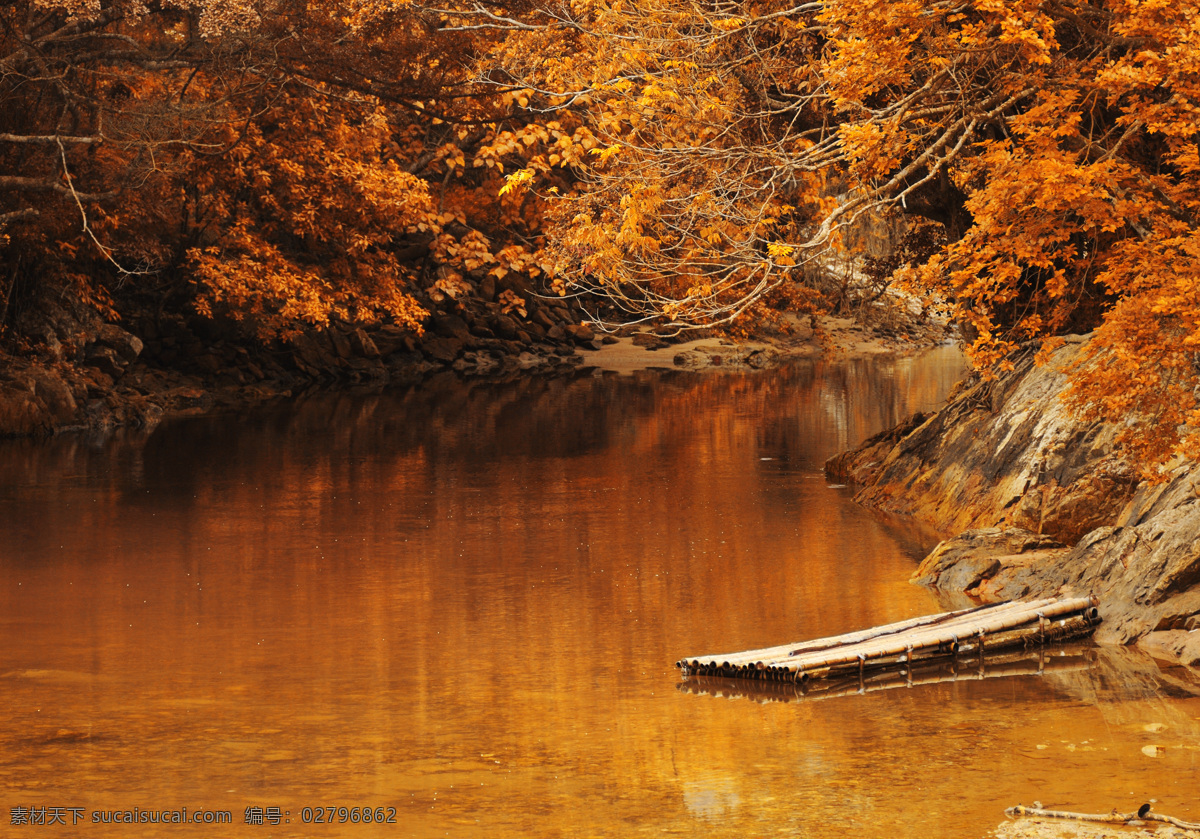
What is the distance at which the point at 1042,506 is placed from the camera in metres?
12.1

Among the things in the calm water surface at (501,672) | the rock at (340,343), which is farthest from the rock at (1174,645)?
the rock at (340,343)

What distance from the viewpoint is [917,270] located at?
11.9 m

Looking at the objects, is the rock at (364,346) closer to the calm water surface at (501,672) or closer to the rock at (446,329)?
the rock at (446,329)

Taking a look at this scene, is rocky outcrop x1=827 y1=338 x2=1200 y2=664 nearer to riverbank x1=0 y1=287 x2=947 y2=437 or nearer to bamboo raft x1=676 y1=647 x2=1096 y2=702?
bamboo raft x1=676 y1=647 x2=1096 y2=702

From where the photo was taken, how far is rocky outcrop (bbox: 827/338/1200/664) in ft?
30.1

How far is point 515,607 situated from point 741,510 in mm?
5074

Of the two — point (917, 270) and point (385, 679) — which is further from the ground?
point (917, 270)

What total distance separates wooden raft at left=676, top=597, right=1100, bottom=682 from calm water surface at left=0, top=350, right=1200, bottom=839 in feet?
1.02

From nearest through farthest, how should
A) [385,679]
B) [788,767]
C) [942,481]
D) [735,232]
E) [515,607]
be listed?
[788,767], [385,679], [515,607], [942,481], [735,232]

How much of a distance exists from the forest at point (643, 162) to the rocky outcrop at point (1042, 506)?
55 cm

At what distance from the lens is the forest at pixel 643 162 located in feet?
31.8

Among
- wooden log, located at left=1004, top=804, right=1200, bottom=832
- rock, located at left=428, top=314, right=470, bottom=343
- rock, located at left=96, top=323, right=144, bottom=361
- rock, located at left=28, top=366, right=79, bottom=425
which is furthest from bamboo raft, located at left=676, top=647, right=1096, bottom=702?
rock, located at left=428, top=314, right=470, bottom=343

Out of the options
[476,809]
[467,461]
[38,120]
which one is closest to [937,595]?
[476,809]

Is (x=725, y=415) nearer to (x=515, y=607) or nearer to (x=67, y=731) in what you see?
(x=515, y=607)
